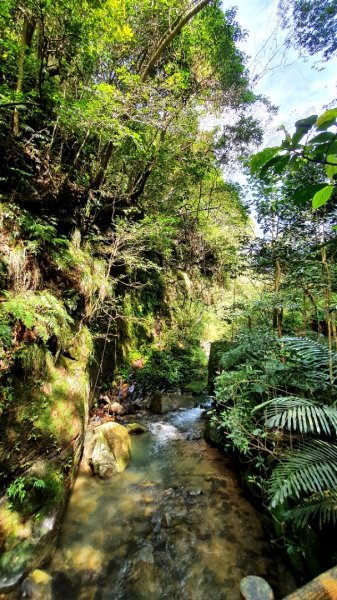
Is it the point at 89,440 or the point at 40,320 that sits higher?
the point at 40,320

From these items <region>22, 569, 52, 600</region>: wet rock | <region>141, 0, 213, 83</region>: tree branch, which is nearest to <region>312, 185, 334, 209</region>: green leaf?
<region>22, 569, 52, 600</region>: wet rock

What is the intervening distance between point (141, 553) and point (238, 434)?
151cm

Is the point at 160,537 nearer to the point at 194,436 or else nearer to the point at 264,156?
the point at 194,436

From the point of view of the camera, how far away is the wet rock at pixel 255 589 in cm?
215

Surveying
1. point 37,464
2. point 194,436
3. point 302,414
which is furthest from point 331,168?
point 194,436

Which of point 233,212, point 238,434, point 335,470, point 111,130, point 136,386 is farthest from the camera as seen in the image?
point 233,212

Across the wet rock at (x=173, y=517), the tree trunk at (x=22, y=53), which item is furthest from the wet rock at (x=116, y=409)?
the tree trunk at (x=22, y=53)

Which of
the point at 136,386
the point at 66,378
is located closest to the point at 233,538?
the point at 66,378

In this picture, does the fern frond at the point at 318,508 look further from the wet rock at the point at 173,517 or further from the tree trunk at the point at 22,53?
the tree trunk at the point at 22,53

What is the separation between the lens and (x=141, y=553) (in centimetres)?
266

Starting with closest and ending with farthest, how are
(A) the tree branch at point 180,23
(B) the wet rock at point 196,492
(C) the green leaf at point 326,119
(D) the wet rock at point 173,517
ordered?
(C) the green leaf at point 326,119, (D) the wet rock at point 173,517, (B) the wet rock at point 196,492, (A) the tree branch at point 180,23

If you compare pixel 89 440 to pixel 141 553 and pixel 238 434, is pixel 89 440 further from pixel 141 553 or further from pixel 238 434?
pixel 238 434

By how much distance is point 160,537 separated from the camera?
2.86 metres

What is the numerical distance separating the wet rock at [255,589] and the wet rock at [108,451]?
216 cm
